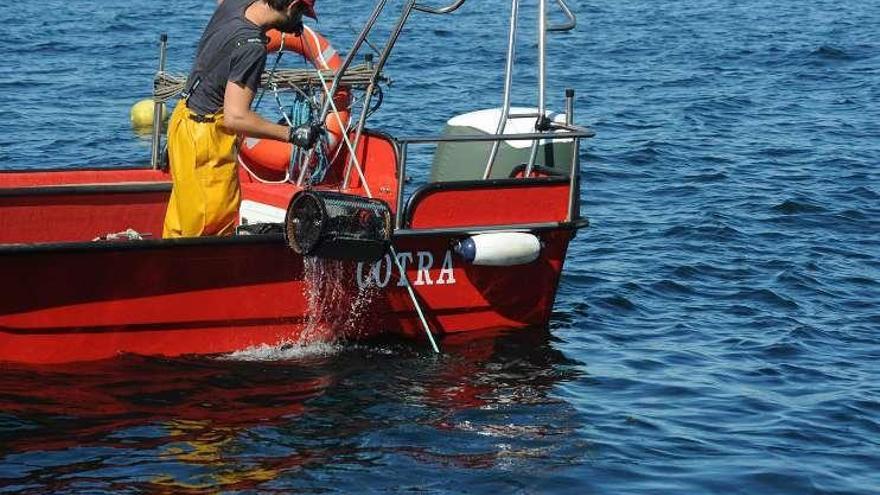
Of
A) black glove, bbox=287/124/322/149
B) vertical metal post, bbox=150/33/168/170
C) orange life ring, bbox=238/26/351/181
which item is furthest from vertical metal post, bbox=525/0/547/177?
vertical metal post, bbox=150/33/168/170

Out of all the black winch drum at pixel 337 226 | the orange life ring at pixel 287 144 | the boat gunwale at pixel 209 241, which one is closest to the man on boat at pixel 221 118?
the boat gunwale at pixel 209 241

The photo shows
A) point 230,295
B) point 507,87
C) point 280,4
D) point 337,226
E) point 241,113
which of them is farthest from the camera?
point 507,87

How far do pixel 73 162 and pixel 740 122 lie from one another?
6960 millimetres

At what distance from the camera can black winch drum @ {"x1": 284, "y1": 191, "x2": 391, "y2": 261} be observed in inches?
→ 311

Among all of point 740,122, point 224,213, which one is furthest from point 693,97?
point 224,213

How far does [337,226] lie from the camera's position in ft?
26.1

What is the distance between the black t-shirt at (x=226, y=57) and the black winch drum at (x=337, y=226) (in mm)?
666

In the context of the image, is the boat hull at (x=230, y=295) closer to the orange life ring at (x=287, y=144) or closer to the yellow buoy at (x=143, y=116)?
the orange life ring at (x=287, y=144)

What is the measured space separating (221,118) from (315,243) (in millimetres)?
775

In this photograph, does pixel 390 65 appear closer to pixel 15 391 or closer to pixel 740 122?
pixel 740 122

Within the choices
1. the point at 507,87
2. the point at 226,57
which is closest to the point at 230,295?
the point at 226,57

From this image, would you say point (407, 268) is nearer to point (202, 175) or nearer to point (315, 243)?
point (315, 243)

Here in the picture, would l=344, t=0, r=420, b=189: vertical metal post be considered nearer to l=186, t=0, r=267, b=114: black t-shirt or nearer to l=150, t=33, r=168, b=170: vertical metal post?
l=186, t=0, r=267, b=114: black t-shirt

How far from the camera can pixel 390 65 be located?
20000 mm
